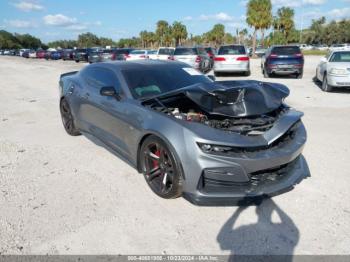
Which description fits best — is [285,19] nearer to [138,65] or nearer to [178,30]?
[178,30]

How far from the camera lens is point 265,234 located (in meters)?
3.13

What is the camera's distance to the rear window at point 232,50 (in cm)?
1686

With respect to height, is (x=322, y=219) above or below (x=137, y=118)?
below

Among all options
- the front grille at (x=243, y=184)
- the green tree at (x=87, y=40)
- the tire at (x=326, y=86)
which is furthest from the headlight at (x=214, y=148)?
the green tree at (x=87, y=40)

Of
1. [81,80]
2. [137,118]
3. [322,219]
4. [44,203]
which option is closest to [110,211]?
[44,203]

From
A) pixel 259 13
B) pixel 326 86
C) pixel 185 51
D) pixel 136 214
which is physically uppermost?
pixel 259 13

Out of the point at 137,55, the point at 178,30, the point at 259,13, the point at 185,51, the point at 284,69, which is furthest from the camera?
the point at 178,30

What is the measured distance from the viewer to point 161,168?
3752 mm

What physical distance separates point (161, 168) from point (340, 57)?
33.5 ft

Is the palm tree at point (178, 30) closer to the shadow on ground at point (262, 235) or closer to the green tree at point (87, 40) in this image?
the green tree at point (87, 40)

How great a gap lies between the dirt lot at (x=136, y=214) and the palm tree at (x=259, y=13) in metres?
43.9

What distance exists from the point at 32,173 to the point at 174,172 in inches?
92.1

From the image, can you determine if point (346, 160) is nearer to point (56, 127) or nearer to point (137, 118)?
point (137, 118)

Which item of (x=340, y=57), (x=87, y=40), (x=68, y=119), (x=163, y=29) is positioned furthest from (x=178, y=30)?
(x=68, y=119)
